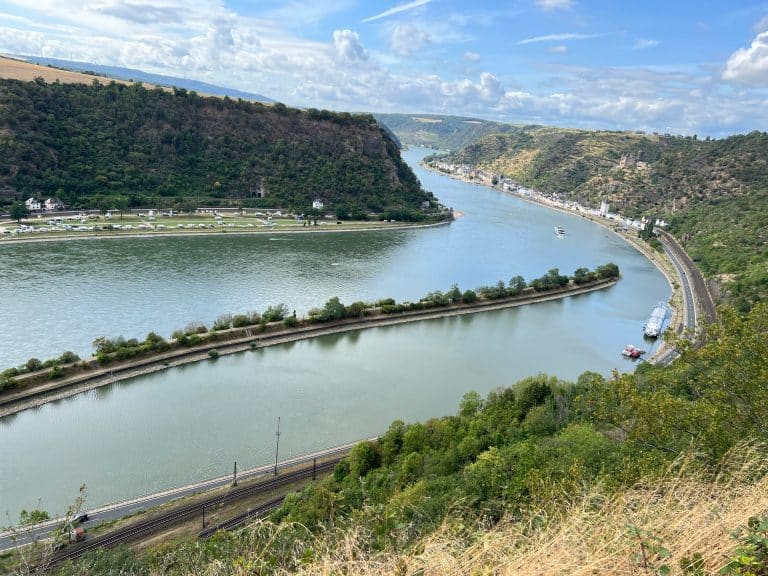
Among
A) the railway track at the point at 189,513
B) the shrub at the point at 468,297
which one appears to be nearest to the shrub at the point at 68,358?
the railway track at the point at 189,513

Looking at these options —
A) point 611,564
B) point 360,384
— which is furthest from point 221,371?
point 611,564

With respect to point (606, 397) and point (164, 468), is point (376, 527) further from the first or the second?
point (164, 468)

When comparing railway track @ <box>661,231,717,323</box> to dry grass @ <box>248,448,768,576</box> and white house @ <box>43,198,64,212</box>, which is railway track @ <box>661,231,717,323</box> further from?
white house @ <box>43,198,64,212</box>

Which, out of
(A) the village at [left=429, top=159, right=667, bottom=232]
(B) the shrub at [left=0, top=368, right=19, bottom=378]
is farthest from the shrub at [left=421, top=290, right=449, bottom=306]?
(A) the village at [left=429, top=159, right=667, bottom=232]

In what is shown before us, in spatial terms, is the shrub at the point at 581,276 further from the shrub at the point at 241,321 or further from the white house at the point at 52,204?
the white house at the point at 52,204

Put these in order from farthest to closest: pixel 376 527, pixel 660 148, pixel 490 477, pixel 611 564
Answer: pixel 660 148 → pixel 490 477 → pixel 376 527 → pixel 611 564

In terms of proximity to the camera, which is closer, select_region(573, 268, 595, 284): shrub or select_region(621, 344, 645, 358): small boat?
select_region(621, 344, 645, 358): small boat
